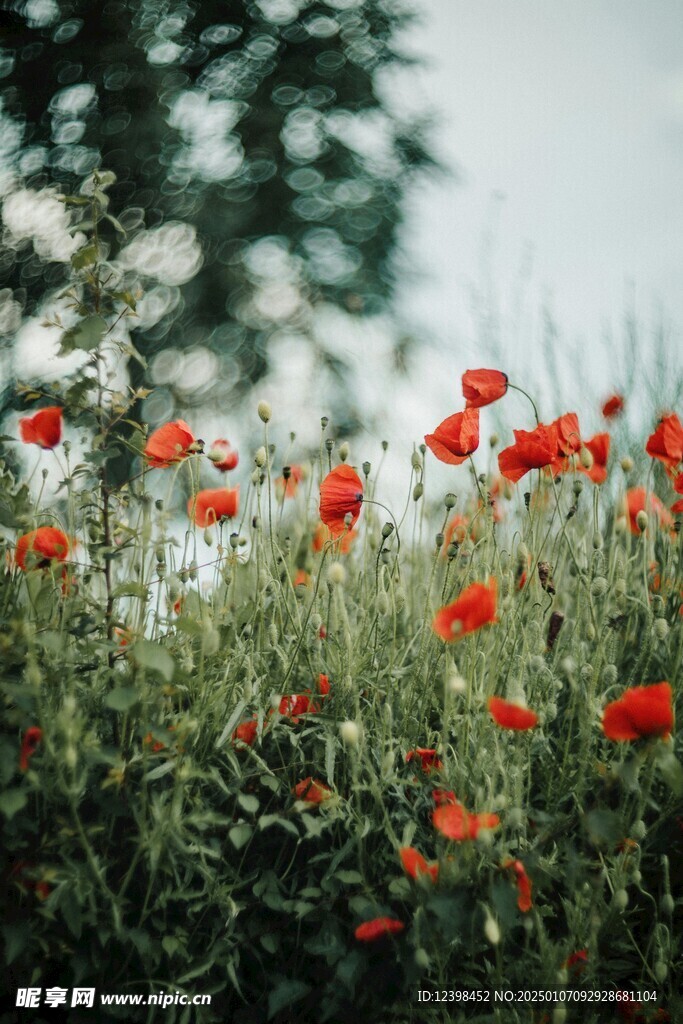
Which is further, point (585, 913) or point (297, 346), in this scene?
point (297, 346)

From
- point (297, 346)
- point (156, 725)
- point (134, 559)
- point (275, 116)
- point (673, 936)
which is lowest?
point (297, 346)

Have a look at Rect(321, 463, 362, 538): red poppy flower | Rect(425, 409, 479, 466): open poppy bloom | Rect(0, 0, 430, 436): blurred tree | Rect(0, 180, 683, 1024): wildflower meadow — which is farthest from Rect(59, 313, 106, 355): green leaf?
Rect(0, 0, 430, 436): blurred tree

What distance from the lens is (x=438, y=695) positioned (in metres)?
1.52

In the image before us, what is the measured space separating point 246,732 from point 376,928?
342 mm

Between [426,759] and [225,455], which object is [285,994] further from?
[225,455]

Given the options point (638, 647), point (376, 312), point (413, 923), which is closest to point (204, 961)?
point (413, 923)

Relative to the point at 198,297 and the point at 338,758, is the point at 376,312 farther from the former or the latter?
the point at 338,758

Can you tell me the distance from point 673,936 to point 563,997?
0.34m

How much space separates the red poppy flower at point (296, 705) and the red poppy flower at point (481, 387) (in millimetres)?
594

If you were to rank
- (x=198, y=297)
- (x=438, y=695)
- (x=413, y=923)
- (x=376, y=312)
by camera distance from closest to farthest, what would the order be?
(x=413, y=923) → (x=438, y=695) → (x=198, y=297) → (x=376, y=312)

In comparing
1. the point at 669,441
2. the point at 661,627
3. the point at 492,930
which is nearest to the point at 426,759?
the point at 492,930

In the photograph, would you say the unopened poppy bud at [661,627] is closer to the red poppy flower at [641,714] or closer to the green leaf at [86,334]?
the red poppy flower at [641,714]

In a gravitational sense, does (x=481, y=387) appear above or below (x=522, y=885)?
above

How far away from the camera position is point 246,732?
1.30m
